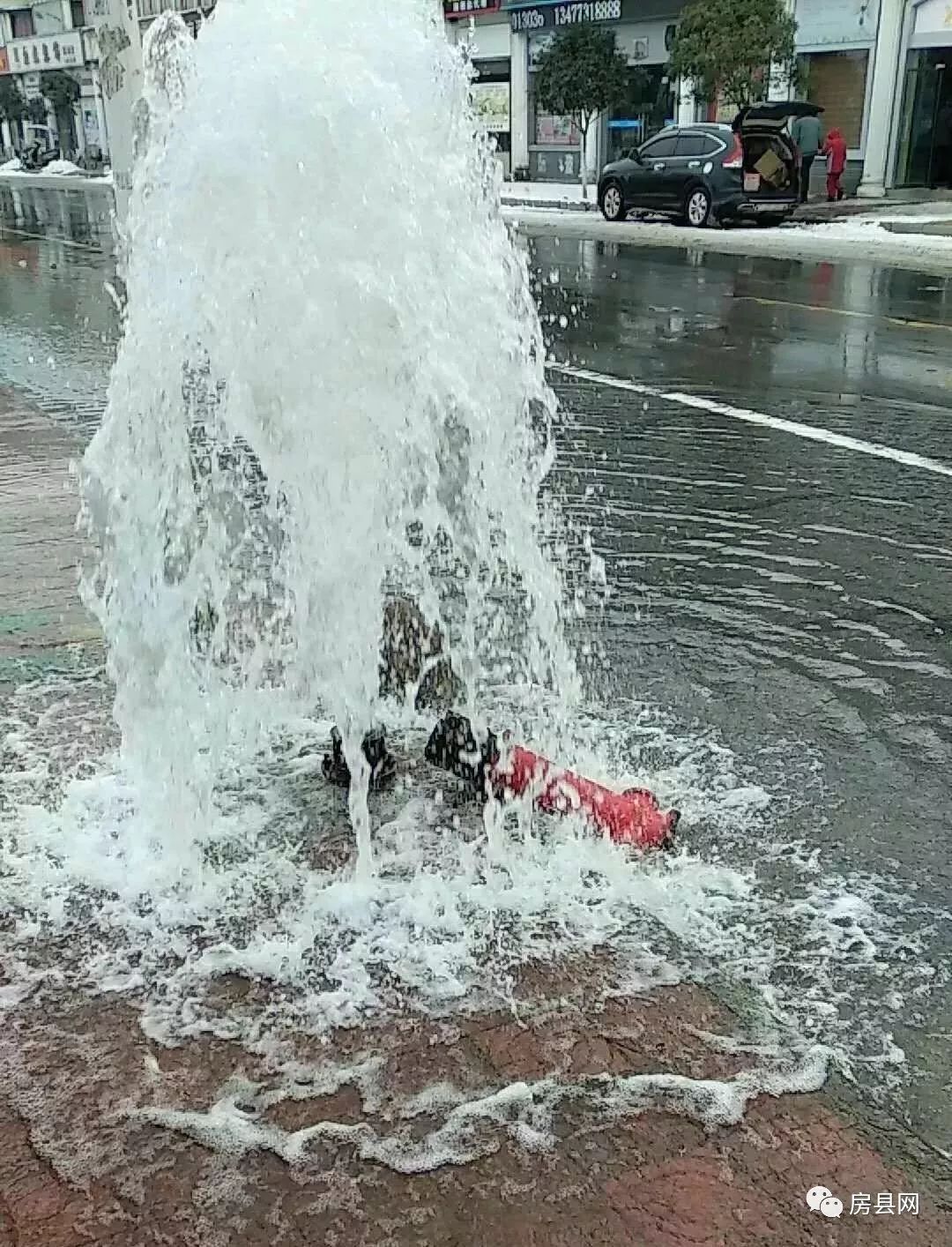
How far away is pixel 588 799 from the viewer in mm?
3652

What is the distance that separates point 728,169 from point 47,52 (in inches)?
1956

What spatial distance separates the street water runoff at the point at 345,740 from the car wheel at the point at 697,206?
19.8 m

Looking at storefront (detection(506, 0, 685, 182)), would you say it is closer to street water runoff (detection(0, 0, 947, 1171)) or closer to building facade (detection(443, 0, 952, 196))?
building facade (detection(443, 0, 952, 196))

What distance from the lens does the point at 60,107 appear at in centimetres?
5731

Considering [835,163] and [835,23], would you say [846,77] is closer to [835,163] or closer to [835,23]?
[835,23]

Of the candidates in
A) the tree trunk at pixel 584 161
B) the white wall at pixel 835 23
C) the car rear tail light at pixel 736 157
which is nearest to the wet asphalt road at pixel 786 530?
the car rear tail light at pixel 736 157

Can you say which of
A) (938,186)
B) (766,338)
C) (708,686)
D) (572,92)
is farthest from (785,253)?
(708,686)

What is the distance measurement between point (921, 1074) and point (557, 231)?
22.6m

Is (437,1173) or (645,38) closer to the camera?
(437,1173)

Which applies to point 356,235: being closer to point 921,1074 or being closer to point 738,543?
point 921,1074

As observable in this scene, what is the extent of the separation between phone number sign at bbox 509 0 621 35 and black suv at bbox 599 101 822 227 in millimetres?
10696

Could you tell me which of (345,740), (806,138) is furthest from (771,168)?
(345,740)

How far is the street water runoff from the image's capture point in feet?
9.67

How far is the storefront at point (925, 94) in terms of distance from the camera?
1031 inches
